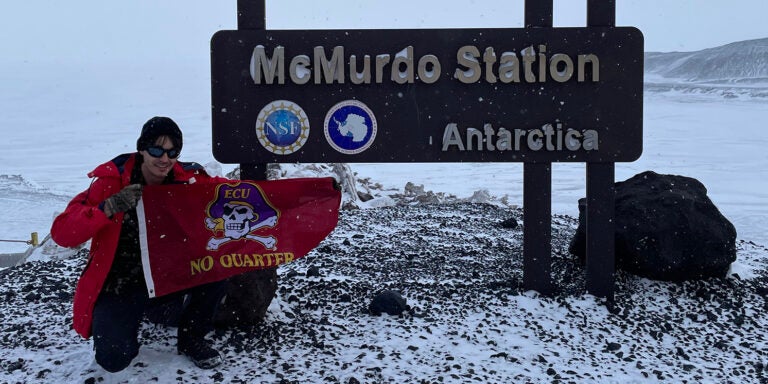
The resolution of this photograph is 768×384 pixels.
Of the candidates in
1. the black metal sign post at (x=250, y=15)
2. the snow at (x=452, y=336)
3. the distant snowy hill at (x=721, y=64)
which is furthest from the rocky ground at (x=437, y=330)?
the distant snowy hill at (x=721, y=64)

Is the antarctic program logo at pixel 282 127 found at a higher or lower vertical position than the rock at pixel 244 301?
higher

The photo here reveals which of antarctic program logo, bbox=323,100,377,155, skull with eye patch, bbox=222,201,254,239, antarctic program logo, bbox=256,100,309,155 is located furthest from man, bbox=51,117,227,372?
antarctic program logo, bbox=323,100,377,155

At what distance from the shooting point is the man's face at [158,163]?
135 inches

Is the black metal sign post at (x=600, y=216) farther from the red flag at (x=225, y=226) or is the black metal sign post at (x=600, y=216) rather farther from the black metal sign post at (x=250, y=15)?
the black metal sign post at (x=250, y=15)

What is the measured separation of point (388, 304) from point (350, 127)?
50.6 inches

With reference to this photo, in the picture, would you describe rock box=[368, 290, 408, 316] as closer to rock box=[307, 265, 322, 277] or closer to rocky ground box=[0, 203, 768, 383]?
rocky ground box=[0, 203, 768, 383]

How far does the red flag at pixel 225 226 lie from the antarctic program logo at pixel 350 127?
0.75 metres

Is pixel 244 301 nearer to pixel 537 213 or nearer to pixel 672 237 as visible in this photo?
pixel 537 213

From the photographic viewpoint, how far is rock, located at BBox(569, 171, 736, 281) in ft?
17.6

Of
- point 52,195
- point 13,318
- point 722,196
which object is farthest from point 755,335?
point 52,195

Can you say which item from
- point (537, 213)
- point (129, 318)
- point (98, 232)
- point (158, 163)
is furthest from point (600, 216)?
point (98, 232)

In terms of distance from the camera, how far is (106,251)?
3.42 m

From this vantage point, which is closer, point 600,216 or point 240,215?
point 240,215

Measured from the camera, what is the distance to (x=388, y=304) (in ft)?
15.1
